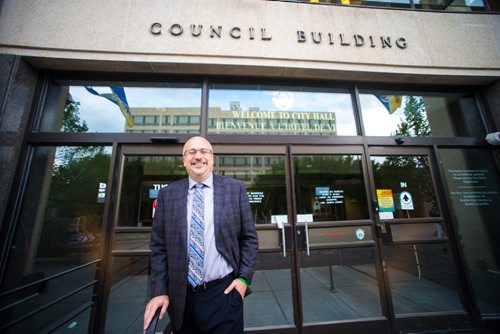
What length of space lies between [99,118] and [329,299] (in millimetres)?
4729

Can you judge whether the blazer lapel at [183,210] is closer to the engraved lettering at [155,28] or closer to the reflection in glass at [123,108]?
the reflection in glass at [123,108]

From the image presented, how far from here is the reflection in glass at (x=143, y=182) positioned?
3.02m

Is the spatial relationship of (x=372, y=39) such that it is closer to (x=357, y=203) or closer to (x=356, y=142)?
(x=356, y=142)

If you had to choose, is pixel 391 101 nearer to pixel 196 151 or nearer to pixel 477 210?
pixel 477 210

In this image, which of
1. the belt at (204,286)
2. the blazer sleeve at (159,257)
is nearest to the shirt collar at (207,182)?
the blazer sleeve at (159,257)

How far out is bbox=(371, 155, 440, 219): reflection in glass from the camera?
3.36m

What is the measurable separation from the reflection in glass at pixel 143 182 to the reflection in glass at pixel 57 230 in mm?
298

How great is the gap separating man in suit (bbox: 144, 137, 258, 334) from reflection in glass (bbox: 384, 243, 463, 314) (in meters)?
2.69

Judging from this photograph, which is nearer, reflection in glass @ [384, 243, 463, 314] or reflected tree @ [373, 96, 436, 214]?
reflection in glass @ [384, 243, 463, 314]

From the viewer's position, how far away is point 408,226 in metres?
3.27

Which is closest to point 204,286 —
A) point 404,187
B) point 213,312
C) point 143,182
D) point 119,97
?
point 213,312

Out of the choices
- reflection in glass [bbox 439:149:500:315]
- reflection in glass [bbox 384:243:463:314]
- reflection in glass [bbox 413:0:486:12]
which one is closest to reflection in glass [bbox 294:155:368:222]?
reflection in glass [bbox 384:243:463:314]

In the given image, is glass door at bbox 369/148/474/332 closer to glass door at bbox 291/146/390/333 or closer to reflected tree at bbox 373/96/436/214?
reflected tree at bbox 373/96/436/214

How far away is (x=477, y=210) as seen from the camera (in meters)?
3.59
